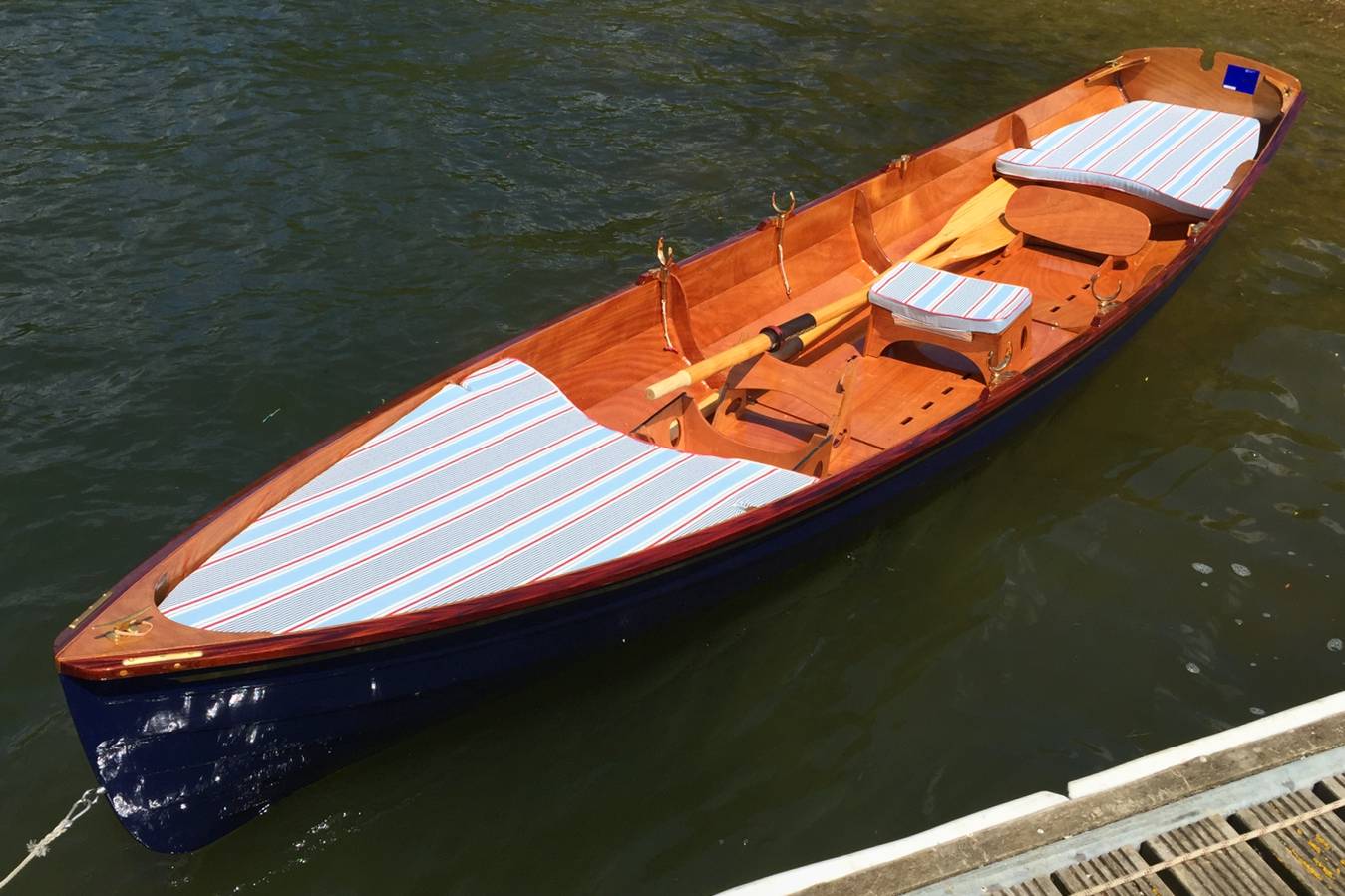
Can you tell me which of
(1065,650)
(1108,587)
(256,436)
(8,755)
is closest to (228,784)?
(8,755)

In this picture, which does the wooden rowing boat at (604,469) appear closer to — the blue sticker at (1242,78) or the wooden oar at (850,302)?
the wooden oar at (850,302)

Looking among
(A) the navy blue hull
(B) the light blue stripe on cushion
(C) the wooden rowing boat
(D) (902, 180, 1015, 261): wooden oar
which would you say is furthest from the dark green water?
(D) (902, 180, 1015, 261): wooden oar

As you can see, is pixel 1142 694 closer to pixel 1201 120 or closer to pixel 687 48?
pixel 1201 120

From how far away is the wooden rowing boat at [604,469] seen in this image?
5.49 meters

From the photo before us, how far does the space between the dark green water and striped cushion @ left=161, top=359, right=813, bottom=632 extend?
3.50 ft

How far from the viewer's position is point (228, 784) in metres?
5.72

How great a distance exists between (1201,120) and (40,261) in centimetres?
1192

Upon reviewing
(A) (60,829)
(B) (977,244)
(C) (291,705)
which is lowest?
(A) (60,829)

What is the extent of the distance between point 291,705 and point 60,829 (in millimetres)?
1740

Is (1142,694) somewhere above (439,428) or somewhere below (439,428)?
below

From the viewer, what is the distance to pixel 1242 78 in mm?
12148

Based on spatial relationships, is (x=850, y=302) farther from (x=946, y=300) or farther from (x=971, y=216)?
(x=971, y=216)

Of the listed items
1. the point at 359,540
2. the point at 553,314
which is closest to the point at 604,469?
the point at 359,540

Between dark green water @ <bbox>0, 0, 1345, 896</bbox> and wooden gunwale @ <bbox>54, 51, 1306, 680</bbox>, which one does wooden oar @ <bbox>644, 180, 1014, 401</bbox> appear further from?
dark green water @ <bbox>0, 0, 1345, 896</bbox>
